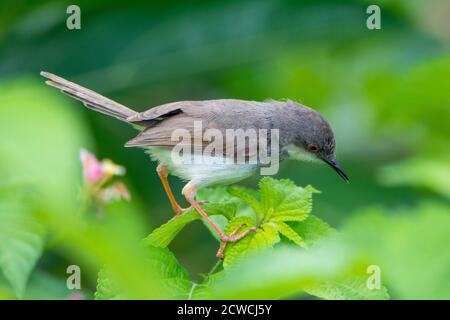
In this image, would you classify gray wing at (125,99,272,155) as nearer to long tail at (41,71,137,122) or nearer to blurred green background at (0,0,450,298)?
long tail at (41,71,137,122)

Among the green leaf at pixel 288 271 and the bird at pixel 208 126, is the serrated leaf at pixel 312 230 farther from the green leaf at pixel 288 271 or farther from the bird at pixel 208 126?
the green leaf at pixel 288 271

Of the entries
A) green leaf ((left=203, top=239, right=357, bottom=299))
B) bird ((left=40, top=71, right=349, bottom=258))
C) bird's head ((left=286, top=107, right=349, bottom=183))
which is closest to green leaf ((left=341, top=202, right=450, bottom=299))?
bird's head ((left=286, top=107, right=349, bottom=183))

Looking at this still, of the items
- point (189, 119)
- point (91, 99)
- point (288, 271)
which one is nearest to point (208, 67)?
point (91, 99)

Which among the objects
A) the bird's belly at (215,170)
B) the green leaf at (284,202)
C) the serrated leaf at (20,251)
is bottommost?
the serrated leaf at (20,251)

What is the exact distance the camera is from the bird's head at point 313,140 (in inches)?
175

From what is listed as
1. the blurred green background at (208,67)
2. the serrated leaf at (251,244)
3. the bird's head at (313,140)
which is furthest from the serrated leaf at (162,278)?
the blurred green background at (208,67)

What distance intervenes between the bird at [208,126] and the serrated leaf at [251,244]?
1.21 meters

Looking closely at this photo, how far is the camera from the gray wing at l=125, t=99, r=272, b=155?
4.13 metres

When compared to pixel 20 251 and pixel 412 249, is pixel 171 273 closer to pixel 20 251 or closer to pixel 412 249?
pixel 20 251

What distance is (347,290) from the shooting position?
255cm

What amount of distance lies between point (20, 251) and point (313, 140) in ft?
7.35

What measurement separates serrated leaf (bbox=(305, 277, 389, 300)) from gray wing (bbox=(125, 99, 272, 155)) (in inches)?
69.5
